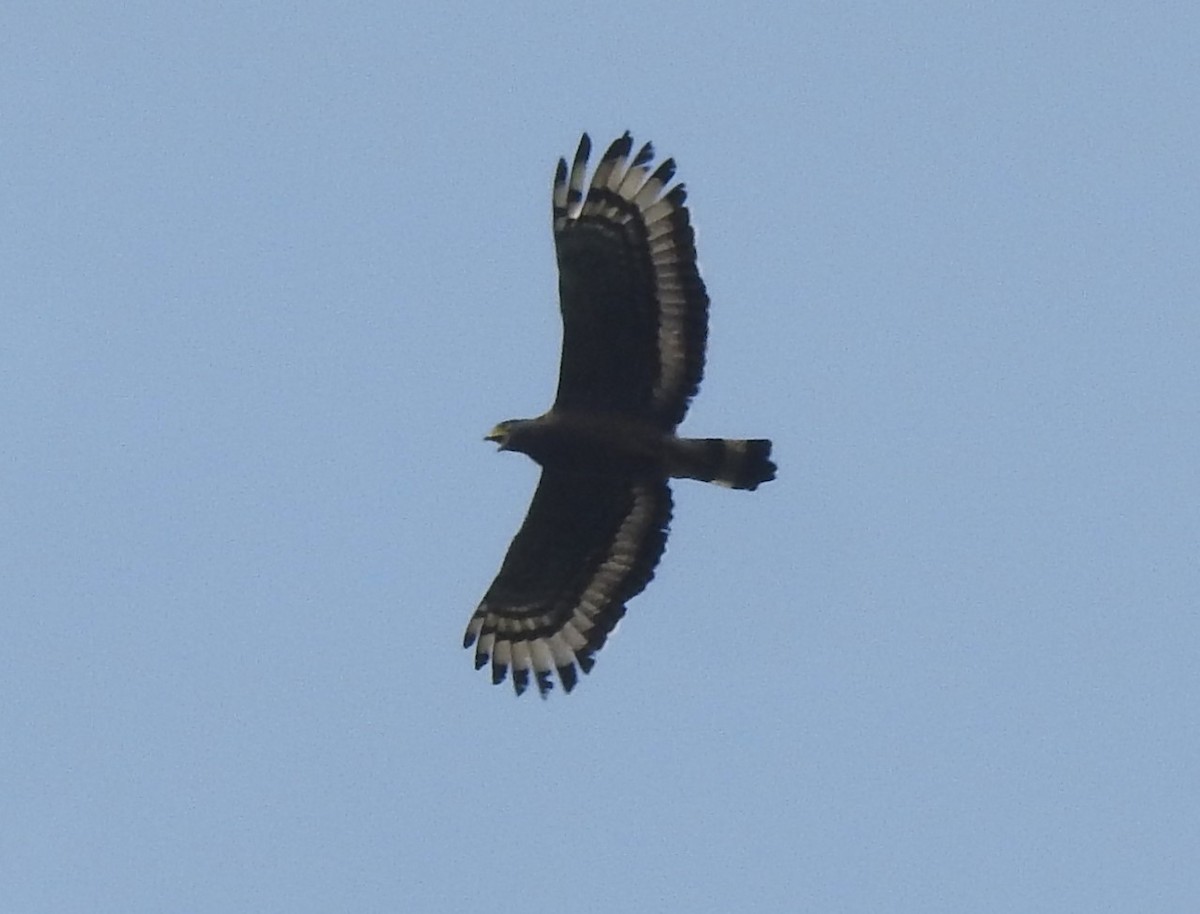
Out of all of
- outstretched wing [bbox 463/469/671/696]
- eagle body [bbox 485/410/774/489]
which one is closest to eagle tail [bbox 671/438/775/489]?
eagle body [bbox 485/410/774/489]

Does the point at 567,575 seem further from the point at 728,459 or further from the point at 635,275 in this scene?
the point at 635,275

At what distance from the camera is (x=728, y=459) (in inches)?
886

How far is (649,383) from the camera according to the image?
22.7m

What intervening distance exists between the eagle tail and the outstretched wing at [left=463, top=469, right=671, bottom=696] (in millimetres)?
645

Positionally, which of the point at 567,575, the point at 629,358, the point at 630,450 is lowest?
the point at 567,575

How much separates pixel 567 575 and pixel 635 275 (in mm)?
2705

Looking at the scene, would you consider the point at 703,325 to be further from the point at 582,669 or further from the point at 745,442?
the point at 582,669

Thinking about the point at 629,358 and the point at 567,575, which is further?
the point at 567,575

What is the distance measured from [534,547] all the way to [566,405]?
4.79 feet

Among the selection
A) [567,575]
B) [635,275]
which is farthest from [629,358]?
[567,575]

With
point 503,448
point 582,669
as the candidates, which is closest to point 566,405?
point 503,448

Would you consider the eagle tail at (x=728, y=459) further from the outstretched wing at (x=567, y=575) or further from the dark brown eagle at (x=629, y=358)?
the outstretched wing at (x=567, y=575)

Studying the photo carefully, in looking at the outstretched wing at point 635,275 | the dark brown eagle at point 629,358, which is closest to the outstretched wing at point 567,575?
the dark brown eagle at point 629,358

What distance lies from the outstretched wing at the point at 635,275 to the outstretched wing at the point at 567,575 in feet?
3.40
